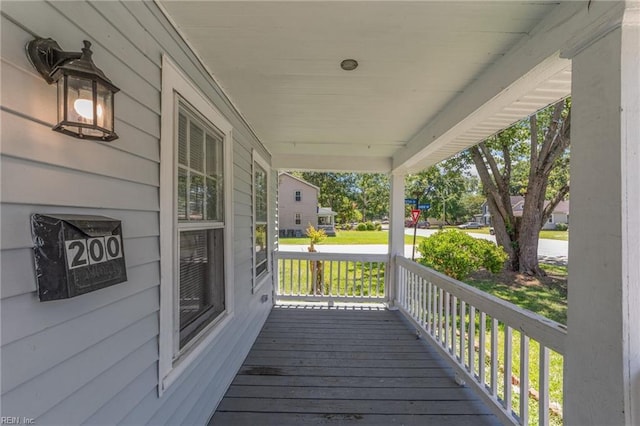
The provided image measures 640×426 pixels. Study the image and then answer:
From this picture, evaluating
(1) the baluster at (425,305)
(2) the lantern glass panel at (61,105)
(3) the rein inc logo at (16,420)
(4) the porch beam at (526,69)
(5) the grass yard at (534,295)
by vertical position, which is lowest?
(5) the grass yard at (534,295)

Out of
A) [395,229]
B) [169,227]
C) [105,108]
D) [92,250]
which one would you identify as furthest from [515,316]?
[395,229]

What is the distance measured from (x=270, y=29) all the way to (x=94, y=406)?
184 cm

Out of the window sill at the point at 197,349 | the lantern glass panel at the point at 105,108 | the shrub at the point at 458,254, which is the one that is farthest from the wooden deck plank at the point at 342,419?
the shrub at the point at 458,254

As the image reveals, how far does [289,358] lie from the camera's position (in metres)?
3.01

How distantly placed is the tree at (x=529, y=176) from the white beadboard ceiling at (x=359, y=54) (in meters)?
5.49

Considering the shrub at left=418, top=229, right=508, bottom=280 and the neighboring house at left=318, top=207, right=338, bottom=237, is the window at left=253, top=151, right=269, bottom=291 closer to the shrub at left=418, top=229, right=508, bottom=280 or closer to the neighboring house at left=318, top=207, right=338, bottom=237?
the shrub at left=418, top=229, right=508, bottom=280

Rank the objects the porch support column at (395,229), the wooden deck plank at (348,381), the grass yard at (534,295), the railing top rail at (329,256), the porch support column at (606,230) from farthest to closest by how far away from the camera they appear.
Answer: the railing top rail at (329,256) < the porch support column at (395,229) < the grass yard at (534,295) < the wooden deck plank at (348,381) < the porch support column at (606,230)

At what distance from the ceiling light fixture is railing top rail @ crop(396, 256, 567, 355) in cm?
184

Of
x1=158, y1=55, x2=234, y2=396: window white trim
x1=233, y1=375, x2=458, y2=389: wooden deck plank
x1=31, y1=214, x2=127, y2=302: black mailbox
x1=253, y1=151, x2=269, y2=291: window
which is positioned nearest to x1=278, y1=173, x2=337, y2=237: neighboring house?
x1=253, y1=151, x2=269, y2=291: window

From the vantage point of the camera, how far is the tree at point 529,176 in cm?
713

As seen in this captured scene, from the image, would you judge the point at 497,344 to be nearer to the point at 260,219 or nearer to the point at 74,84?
the point at 74,84

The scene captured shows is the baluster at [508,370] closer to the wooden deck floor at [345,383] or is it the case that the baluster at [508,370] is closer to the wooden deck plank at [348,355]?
the wooden deck floor at [345,383]

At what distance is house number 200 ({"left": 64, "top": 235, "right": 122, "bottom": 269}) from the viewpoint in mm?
874

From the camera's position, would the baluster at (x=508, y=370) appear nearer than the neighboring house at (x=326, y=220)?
Yes
